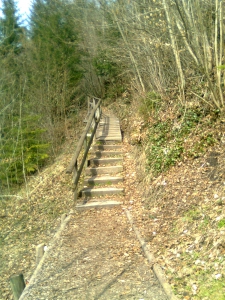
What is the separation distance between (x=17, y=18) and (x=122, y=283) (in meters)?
27.5

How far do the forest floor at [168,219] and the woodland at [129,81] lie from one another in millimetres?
102

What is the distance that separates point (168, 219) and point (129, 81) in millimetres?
11736

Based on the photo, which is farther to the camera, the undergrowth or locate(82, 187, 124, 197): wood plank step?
locate(82, 187, 124, 197): wood plank step

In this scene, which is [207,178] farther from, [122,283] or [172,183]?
[122,283]

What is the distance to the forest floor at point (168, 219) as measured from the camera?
4237mm

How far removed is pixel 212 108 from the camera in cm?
756

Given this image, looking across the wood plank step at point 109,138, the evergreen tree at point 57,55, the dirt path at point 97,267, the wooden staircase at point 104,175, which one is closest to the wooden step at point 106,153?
the wooden staircase at point 104,175

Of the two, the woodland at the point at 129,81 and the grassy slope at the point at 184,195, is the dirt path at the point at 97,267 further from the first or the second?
the woodland at the point at 129,81

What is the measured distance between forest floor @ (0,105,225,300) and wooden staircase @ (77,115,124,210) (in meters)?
0.24

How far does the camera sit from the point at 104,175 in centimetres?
915

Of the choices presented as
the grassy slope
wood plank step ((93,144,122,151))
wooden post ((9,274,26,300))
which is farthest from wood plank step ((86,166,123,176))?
wooden post ((9,274,26,300))

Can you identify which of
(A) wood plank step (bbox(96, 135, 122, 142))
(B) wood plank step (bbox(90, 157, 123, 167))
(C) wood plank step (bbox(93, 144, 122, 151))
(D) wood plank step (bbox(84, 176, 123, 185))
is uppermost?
(A) wood plank step (bbox(96, 135, 122, 142))

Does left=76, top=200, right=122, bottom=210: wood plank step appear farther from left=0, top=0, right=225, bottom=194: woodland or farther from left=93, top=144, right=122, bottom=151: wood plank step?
left=93, top=144, right=122, bottom=151: wood plank step

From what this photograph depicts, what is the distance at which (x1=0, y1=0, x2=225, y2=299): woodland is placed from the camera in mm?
7414
